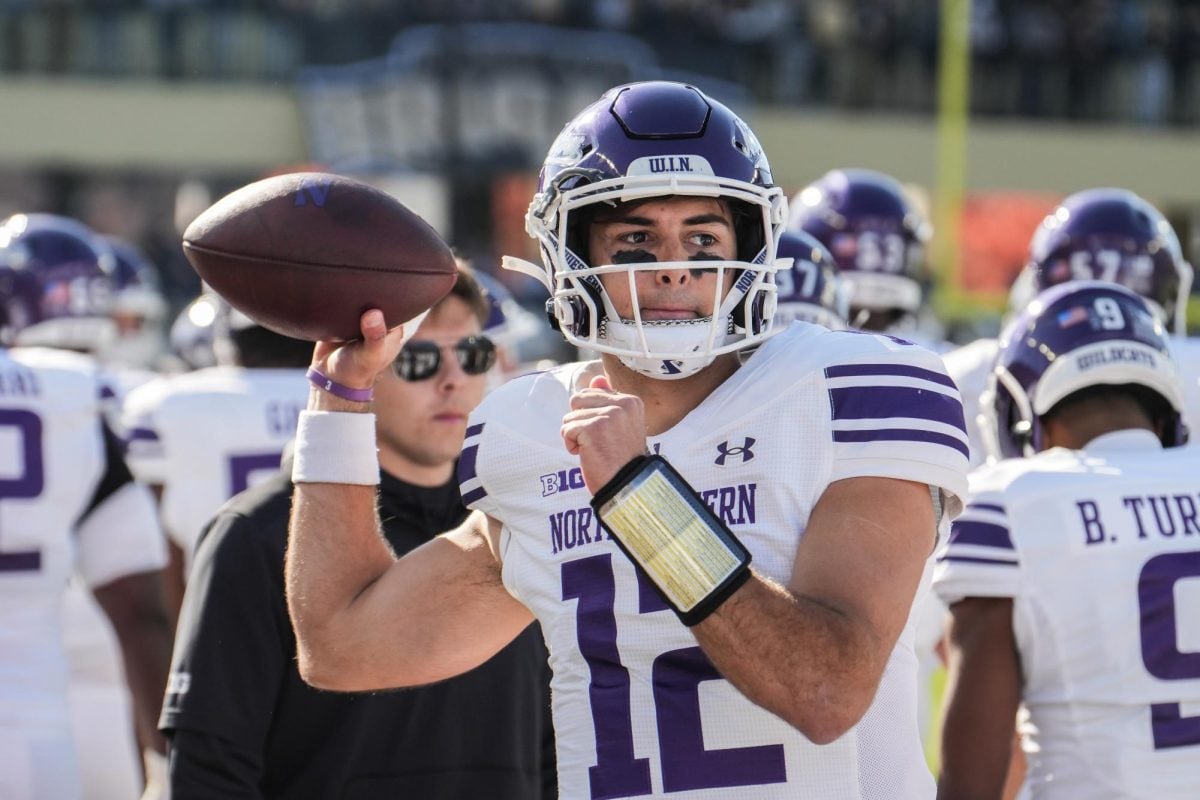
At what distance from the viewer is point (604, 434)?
2.33m

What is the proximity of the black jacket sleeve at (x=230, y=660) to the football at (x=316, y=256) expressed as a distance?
61 cm

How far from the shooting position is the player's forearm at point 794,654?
2.23 m

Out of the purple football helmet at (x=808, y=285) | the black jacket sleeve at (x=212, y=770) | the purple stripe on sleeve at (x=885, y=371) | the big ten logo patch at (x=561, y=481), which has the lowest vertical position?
the black jacket sleeve at (x=212, y=770)

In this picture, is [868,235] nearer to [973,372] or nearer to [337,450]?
[973,372]

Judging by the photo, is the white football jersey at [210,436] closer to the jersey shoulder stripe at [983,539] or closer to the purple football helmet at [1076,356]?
the purple football helmet at [1076,356]

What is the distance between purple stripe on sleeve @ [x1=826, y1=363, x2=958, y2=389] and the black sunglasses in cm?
135

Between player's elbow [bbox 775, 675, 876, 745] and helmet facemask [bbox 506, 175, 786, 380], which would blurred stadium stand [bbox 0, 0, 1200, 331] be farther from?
player's elbow [bbox 775, 675, 876, 745]

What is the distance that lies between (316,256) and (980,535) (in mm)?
1257

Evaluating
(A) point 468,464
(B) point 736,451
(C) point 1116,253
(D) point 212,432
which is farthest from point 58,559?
(C) point 1116,253

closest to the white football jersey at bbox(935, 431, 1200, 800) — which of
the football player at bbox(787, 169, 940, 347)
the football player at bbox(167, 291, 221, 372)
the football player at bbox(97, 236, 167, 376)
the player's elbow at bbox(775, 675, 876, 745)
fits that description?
the player's elbow at bbox(775, 675, 876, 745)

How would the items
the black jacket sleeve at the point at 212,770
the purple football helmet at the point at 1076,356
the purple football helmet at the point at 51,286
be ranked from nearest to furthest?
the black jacket sleeve at the point at 212,770, the purple football helmet at the point at 1076,356, the purple football helmet at the point at 51,286

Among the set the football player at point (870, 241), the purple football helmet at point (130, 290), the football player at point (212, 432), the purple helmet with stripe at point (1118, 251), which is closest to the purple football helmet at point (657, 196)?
the football player at point (212, 432)

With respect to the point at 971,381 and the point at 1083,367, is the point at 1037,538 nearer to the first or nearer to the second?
the point at 1083,367

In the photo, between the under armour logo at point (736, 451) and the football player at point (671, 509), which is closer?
the football player at point (671, 509)
